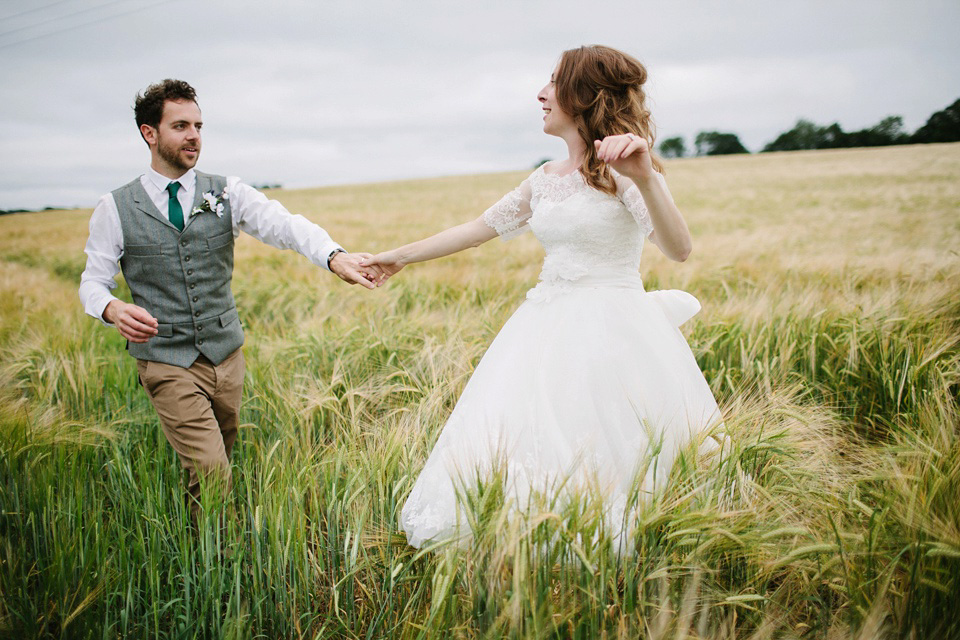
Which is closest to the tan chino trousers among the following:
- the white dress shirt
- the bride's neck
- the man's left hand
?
the white dress shirt

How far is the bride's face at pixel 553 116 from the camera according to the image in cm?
240

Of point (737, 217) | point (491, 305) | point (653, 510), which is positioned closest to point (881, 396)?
point (653, 510)

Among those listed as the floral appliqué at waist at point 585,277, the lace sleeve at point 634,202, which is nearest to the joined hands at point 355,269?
the floral appliqué at waist at point 585,277

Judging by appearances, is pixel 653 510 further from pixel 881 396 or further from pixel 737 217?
pixel 737 217

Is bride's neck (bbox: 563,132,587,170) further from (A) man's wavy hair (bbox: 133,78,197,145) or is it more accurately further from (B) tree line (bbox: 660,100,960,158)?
(B) tree line (bbox: 660,100,960,158)

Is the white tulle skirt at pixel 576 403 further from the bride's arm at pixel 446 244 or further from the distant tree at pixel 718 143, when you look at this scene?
the distant tree at pixel 718 143

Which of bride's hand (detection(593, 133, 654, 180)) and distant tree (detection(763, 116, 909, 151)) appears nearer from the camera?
bride's hand (detection(593, 133, 654, 180))

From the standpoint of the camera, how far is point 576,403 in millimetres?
2074

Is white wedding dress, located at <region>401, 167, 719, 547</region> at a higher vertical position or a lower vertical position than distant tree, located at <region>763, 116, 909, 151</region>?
lower

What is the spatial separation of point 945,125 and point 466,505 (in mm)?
32581

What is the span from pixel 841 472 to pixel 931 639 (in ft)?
3.57

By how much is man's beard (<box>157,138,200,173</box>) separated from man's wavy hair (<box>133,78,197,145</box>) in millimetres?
96

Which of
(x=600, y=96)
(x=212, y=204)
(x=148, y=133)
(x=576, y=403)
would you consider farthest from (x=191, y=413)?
(x=600, y=96)

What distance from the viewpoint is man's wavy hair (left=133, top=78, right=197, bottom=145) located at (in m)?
2.41
